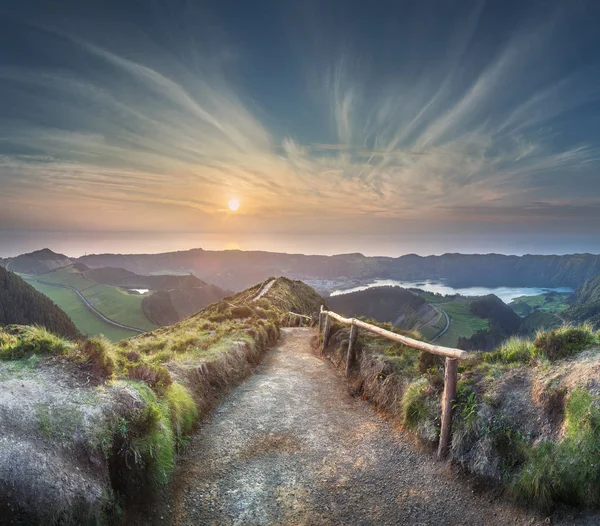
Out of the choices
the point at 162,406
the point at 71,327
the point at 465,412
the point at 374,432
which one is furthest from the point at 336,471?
the point at 71,327

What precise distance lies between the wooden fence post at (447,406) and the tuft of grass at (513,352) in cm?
167

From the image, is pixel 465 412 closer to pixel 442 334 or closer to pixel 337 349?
pixel 337 349

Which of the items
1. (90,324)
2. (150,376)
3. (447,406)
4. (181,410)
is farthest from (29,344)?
(90,324)

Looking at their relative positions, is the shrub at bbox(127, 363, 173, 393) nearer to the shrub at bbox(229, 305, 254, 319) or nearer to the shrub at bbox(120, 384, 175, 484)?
the shrub at bbox(120, 384, 175, 484)

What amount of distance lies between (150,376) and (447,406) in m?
6.74

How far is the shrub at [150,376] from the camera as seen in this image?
7305mm

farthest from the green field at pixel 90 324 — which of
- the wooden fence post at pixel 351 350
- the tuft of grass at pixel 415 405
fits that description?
the tuft of grass at pixel 415 405

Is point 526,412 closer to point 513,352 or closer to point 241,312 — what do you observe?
point 513,352

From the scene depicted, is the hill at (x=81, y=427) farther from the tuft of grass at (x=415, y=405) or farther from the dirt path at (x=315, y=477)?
the tuft of grass at (x=415, y=405)

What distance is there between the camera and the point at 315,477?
662 centimetres

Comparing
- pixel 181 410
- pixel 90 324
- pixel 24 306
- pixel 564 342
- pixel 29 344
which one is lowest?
pixel 90 324

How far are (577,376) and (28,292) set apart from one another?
169m

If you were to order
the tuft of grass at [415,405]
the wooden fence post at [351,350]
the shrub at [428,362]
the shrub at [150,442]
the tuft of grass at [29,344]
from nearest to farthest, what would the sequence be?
1. the shrub at [150,442]
2. the tuft of grass at [29,344]
3. the tuft of grass at [415,405]
4. the shrub at [428,362]
5. the wooden fence post at [351,350]

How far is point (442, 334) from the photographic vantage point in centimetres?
16250
